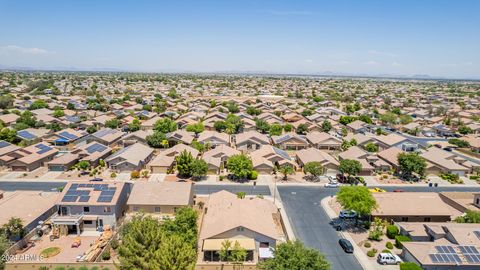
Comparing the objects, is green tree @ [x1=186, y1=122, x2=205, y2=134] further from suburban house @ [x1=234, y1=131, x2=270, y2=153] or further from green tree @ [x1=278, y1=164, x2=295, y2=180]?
green tree @ [x1=278, y1=164, x2=295, y2=180]

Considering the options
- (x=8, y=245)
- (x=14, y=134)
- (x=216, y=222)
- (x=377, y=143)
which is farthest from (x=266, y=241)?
(x=14, y=134)

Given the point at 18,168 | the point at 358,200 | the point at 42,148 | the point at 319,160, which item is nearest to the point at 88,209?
the point at 18,168

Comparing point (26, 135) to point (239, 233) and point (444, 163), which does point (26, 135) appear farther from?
point (444, 163)

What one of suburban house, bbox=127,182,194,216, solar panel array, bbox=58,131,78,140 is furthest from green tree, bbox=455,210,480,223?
solar panel array, bbox=58,131,78,140

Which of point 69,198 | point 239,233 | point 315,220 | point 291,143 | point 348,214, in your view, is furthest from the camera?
point 291,143

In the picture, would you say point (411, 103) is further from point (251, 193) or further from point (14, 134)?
point (14, 134)
